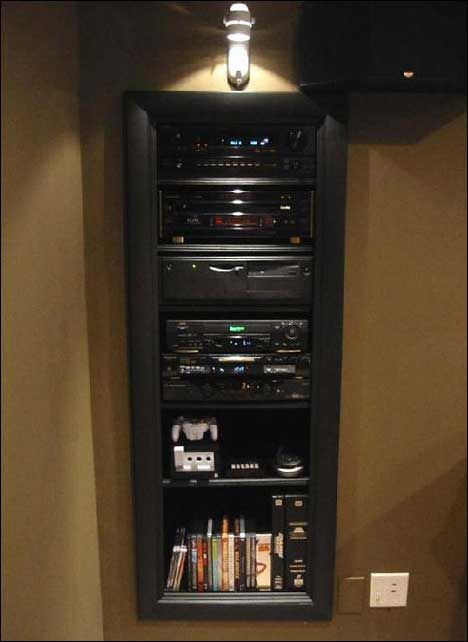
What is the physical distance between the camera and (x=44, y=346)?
4.09ft

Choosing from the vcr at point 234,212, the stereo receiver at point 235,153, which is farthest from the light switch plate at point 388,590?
the stereo receiver at point 235,153

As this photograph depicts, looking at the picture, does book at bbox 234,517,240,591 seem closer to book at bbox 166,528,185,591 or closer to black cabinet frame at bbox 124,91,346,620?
black cabinet frame at bbox 124,91,346,620

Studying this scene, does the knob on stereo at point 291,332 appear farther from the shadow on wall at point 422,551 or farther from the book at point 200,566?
the book at point 200,566

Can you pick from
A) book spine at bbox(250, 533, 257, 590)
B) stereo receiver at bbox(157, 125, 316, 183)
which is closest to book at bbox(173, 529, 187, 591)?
book spine at bbox(250, 533, 257, 590)

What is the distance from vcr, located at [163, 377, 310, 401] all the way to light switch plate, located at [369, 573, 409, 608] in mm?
667

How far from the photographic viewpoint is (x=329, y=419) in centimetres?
157

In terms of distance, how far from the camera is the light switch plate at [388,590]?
1.69 metres

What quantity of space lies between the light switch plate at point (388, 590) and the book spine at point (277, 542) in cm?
A: 30

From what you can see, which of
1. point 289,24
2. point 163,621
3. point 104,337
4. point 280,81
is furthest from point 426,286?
point 163,621

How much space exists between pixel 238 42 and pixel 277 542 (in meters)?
1.44

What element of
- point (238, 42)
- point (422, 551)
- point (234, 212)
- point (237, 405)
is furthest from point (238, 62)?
point (422, 551)

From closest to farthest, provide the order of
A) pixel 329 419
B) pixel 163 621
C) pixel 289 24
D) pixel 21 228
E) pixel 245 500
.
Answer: pixel 21 228, pixel 289 24, pixel 329 419, pixel 163 621, pixel 245 500

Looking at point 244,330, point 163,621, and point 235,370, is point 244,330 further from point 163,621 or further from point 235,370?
point 163,621

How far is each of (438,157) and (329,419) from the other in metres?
0.81
